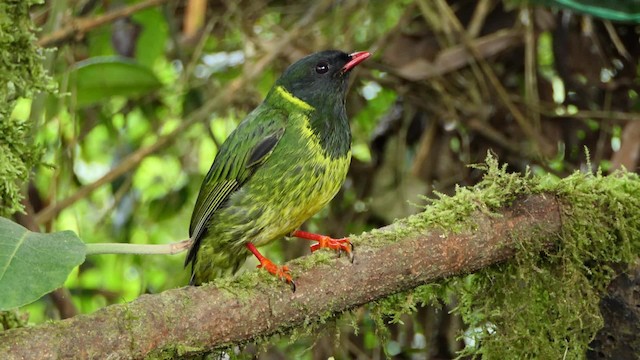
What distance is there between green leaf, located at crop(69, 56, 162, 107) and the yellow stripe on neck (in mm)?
939

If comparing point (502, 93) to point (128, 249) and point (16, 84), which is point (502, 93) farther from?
point (128, 249)

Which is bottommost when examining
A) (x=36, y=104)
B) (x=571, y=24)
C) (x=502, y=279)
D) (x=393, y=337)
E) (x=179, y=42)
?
(x=393, y=337)

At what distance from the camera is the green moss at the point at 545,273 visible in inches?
90.4

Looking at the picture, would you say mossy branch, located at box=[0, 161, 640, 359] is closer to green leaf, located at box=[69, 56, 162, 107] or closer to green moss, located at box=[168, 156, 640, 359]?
green moss, located at box=[168, 156, 640, 359]

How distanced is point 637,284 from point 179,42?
9.41 ft

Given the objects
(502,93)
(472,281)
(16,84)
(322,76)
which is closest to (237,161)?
(322,76)

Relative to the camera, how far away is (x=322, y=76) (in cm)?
326

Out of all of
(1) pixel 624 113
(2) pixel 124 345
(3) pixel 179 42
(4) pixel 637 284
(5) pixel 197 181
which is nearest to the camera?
(2) pixel 124 345

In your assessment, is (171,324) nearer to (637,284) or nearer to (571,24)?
(637,284)

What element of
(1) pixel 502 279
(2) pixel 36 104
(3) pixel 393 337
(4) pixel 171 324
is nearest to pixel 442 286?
(1) pixel 502 279

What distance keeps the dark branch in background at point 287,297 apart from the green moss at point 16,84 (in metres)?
0.84

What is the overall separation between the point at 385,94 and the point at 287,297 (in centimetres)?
305

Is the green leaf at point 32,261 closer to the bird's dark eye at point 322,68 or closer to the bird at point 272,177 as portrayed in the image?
the bird at point 272,177

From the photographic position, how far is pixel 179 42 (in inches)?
179
